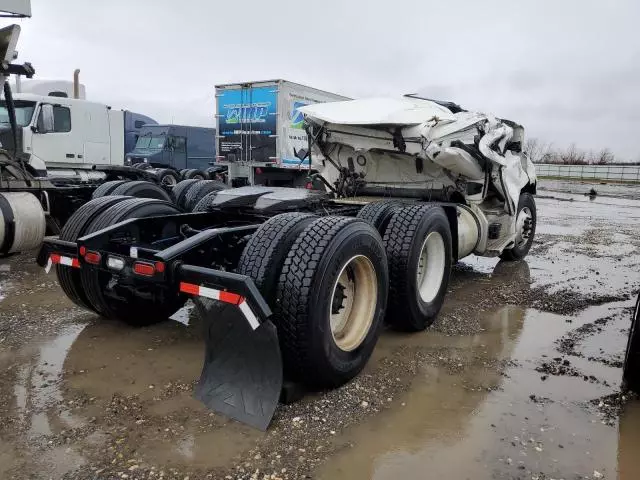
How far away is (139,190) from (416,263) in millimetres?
4108

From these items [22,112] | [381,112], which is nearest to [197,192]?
[381,112]

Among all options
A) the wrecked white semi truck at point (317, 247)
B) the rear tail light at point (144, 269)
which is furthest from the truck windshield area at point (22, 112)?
the rear tail light at point (144, 269)

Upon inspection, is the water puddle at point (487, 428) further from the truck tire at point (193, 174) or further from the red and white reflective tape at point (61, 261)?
the truck tire at point (193, 174)

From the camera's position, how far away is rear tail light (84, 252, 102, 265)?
3.51 meters

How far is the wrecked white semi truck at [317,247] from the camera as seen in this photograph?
310 centimetres

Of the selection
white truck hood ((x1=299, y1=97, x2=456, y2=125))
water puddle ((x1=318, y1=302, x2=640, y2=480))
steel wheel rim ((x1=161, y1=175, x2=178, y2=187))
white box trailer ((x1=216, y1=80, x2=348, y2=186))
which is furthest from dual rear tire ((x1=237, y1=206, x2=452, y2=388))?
steel wheel rim ((x1=161, y1=175, x2=178, y2=187))

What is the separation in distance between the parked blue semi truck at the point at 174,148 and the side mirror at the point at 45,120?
23.3ft

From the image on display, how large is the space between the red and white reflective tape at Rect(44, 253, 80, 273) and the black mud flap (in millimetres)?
1188

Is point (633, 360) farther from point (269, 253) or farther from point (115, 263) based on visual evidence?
point (115, 263)

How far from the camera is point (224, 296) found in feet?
9.48

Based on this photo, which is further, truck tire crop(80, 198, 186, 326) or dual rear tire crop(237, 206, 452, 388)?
truck tire crop(80, 198, 186, 326)

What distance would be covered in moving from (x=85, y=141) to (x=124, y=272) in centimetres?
888

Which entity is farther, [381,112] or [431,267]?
[381,112]

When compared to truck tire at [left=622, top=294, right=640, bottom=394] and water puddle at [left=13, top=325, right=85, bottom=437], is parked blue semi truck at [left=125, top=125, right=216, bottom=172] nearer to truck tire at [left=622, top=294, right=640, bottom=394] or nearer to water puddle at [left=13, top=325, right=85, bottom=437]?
water puddle at [left=13, top=325, right=85, bottom=437]
